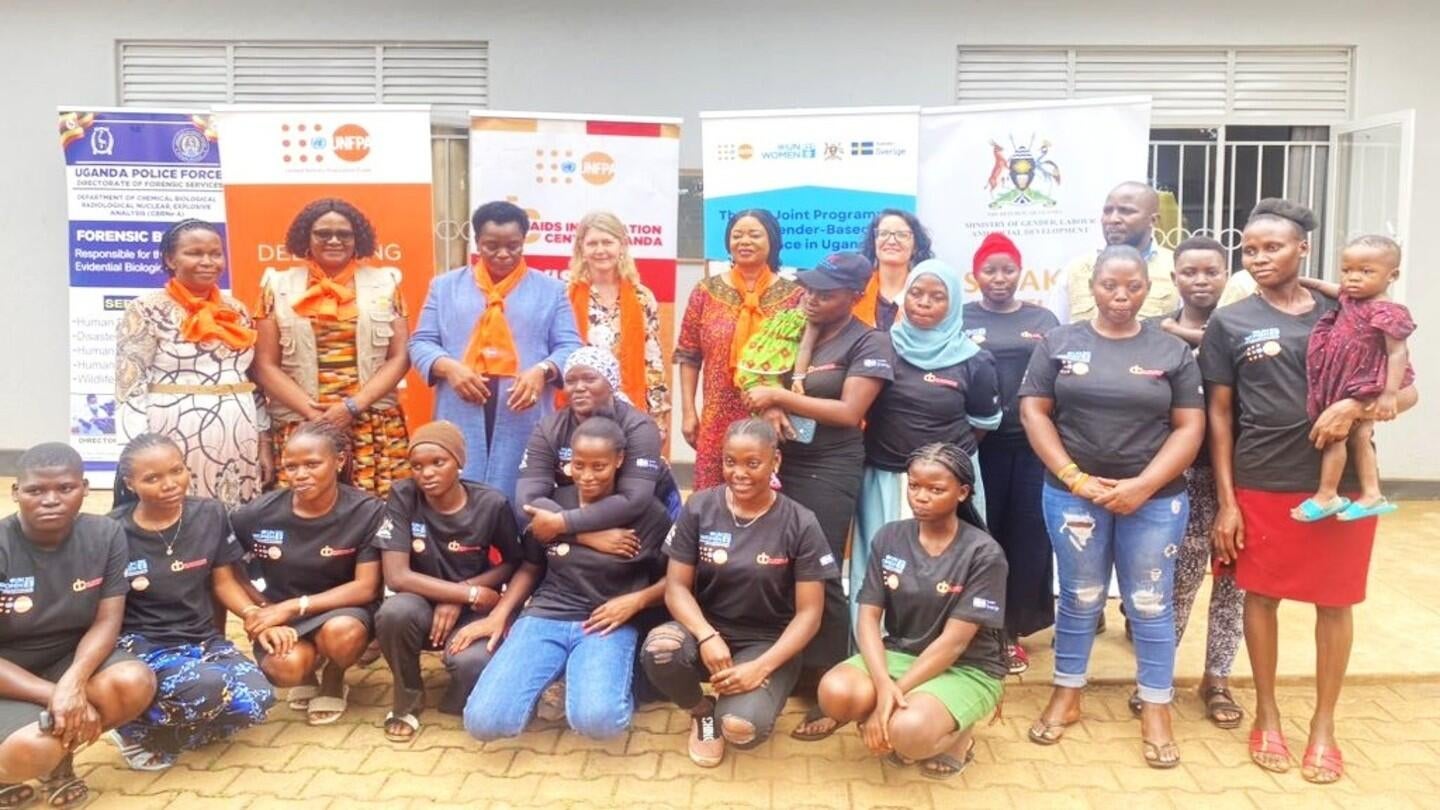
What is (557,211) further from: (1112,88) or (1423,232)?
(1423,232)

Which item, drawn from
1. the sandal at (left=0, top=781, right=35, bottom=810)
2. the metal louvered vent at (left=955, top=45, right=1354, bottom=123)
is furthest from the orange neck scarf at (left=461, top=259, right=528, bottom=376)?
the metal louvered vent at (left=955, top=45, right=1354, bottom=123)

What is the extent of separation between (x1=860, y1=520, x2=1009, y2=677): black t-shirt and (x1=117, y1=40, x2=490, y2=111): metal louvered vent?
17.6ft

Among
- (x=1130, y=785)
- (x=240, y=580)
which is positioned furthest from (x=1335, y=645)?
(x=240, y=580)

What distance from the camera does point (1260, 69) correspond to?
7.32 meters

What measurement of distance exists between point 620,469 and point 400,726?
1.15 meters

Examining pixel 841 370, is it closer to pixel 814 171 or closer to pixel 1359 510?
pixel 1359 510

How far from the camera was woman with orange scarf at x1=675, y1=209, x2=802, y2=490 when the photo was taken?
4234mm

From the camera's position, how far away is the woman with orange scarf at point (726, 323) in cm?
423

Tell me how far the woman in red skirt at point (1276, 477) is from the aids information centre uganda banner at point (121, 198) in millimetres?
5940

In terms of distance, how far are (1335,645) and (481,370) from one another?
3253mm

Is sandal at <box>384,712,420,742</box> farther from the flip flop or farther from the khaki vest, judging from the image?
the flip flop

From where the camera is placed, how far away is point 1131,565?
3.48 meters

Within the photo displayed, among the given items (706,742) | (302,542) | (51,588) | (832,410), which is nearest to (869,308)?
(832,410)

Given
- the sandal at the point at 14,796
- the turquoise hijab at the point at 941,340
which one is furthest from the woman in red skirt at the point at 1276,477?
the sandal at the point at 14,796
